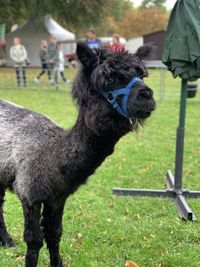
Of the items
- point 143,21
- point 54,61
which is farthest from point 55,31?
point 143,21

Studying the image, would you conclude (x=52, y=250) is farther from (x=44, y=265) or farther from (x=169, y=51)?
(x=169, y=51)

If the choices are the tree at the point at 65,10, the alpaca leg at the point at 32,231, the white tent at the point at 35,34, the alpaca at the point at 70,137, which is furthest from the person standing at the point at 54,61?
the alpaca leg at the point at 32,231

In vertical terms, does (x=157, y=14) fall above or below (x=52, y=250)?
above

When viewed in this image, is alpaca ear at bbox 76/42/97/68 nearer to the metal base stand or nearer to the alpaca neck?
the alpaca neck

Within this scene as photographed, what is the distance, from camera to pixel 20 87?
1672cm

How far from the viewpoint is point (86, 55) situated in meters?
2.67

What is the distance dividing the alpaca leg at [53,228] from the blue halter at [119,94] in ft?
3.92

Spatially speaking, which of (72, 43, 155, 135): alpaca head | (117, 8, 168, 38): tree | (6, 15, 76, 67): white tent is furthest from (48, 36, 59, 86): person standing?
(117, 8, 168, 38): tree

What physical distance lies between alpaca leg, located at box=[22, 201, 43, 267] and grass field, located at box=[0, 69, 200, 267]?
57 cm

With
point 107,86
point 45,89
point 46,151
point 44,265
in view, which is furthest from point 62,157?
point 45,89

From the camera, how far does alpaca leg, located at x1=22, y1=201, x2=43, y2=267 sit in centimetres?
326

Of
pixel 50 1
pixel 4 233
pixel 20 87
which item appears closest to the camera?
pixel 4 233

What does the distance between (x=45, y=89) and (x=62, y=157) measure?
13.9 metres

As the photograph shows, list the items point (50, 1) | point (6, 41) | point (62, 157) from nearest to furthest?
1. point (62, 157)
2. point (50, 1)
3. point (6, 41)
